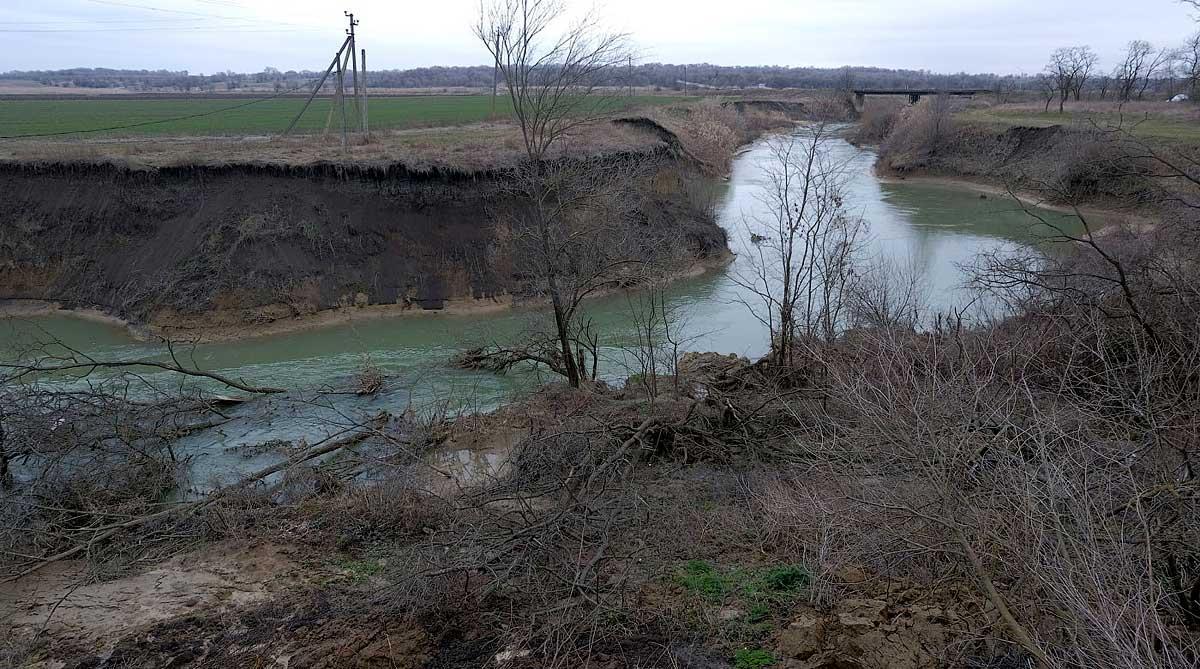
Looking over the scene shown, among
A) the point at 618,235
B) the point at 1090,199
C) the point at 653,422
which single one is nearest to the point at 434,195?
the point at 618,235

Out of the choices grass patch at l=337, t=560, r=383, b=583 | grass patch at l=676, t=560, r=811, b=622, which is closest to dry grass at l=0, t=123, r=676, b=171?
grass patch at l=337, t=560, r=383, b=583

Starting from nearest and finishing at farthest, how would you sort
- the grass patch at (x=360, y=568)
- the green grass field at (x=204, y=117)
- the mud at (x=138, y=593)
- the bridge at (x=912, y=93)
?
the mud at (x=138, y=593)
the grass patch at (x=360, y=568)
the green grass field at (x=204, y=117)
the bridge at (x=912, y=93)

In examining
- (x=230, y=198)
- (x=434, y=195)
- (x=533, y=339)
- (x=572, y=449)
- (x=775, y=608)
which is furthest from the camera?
(x=434, y=195)

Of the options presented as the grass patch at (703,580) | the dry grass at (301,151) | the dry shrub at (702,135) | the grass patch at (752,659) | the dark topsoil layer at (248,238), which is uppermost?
the dry shrub at (702,135)

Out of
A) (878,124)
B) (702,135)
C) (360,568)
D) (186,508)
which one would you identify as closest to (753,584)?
(360,568)

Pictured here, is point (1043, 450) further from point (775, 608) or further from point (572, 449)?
point (572, 449)

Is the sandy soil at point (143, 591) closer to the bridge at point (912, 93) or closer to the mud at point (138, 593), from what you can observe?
the mud at point (138, 593)

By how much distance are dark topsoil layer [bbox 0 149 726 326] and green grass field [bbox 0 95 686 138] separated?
9.58 m

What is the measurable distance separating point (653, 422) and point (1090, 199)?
31739 mm

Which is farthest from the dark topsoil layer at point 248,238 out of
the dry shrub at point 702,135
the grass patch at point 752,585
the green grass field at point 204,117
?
the grass patch at point 752,585

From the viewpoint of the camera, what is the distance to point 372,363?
19.8 meters

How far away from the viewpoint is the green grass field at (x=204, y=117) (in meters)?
37.3

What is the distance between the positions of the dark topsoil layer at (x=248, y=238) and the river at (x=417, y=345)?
1.32m

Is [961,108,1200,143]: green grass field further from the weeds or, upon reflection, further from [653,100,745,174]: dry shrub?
the weeds
